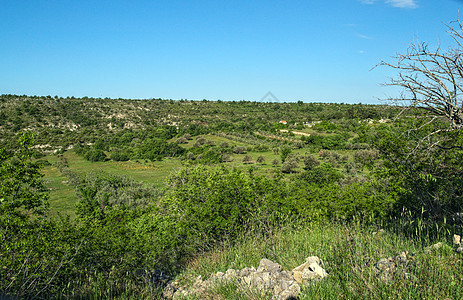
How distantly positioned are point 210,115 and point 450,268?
126 metres

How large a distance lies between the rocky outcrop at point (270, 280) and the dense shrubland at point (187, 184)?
472 millimetres

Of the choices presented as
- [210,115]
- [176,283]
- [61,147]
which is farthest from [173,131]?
[176,283]

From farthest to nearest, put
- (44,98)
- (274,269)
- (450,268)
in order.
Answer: (44,98) < (274,269) < (450,268)

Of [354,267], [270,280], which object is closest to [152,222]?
[270,280]

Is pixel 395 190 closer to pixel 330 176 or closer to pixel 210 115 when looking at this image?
pixel 330 176

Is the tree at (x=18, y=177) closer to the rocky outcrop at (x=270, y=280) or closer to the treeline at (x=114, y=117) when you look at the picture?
the rocky outcrop at (x=270, y=280)

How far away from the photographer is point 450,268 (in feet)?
11.8

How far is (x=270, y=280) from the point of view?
4582mm

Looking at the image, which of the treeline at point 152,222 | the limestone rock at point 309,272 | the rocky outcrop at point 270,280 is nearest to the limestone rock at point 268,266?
the rocky outcrop at point 270,280

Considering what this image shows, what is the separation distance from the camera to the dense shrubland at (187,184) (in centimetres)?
805

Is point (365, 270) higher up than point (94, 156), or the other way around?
point (365, 270)

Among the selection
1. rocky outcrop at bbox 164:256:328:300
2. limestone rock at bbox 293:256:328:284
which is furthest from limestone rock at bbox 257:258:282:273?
limestone rock at bbox 293:256:328:284

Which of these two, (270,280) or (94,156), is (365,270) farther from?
(94,156)

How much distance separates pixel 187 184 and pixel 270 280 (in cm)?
1695
